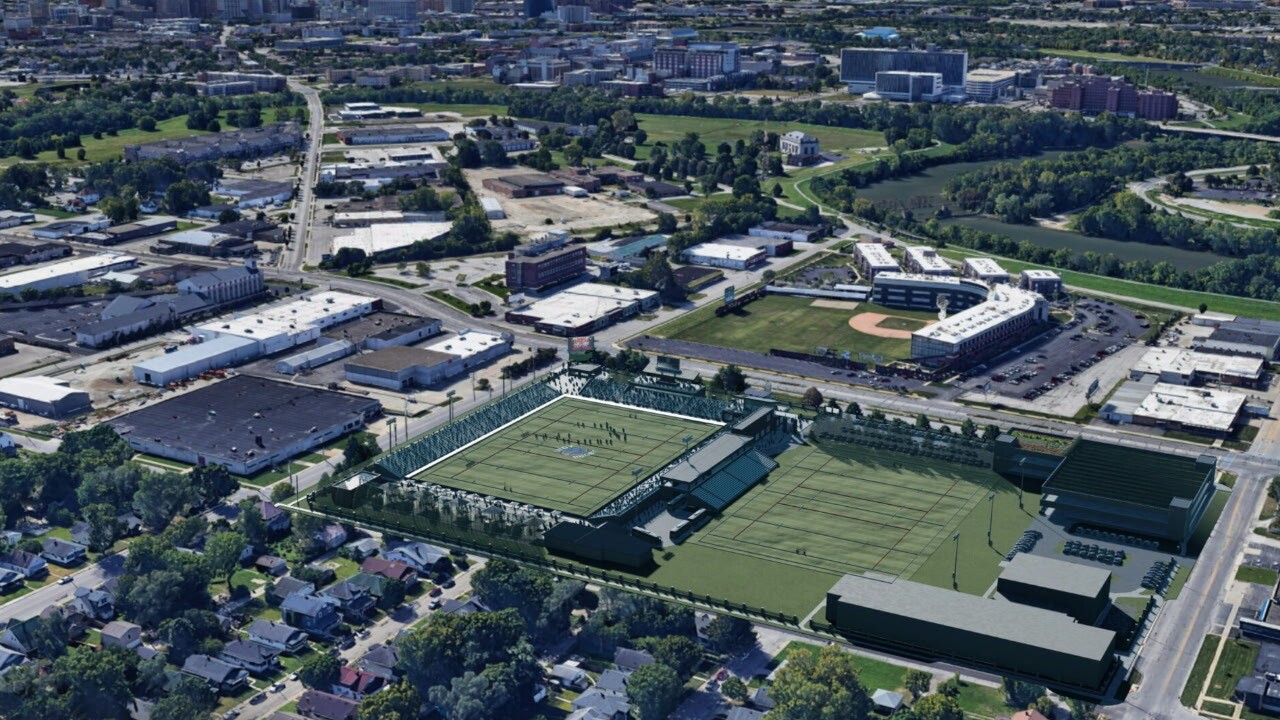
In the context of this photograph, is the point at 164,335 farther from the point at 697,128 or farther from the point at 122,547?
the point at 697,128

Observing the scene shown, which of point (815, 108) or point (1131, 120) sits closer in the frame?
point (1131, 120)

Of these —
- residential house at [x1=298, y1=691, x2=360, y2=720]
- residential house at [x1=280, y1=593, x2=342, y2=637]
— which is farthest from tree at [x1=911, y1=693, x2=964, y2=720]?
residential house at [x1=280, y1=593, x2=342, y2=637]

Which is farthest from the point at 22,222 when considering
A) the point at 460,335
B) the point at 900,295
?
the point at 900,295

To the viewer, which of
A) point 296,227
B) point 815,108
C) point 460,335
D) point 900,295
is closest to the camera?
point 460,335

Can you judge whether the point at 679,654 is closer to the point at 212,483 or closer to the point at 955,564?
the point at 955,564

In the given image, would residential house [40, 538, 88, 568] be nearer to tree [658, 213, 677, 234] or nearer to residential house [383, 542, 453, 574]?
residential house [383, 542, 453, 574]

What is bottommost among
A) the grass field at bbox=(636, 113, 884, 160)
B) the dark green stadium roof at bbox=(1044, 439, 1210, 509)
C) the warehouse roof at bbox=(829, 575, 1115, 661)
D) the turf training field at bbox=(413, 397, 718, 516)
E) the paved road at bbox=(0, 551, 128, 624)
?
the paved road at bbox=(0, 551, 128, 624)
